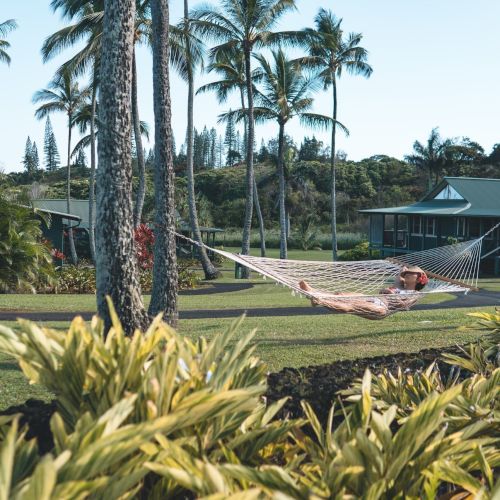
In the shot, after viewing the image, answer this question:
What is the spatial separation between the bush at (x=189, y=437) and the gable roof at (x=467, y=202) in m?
25.8

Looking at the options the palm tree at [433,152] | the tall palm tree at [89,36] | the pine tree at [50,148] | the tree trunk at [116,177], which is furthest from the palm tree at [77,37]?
the pine tree at [50,148]

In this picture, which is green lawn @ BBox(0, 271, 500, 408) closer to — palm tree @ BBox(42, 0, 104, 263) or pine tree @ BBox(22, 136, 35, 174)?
palm tree @ BBox(42, 0, 104, 263)

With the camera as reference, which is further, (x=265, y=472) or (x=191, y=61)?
(x=191, y=61)

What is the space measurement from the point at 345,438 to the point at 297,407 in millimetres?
1871

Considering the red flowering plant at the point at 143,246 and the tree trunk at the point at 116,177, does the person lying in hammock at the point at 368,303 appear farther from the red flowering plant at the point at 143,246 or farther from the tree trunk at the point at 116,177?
the red flowering plant at the point at 143,246

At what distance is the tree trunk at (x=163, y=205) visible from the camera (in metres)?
9.12

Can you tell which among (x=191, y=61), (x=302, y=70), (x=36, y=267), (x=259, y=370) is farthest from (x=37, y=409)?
(x=302, y=70)

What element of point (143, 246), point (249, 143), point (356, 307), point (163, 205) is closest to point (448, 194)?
point (249, 143)

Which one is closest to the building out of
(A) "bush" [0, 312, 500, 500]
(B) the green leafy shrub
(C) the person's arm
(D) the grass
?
(B) the green leafy shrub

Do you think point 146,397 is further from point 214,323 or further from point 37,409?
point 214,323

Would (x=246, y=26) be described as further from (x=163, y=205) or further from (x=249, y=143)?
(x=163, y=205)

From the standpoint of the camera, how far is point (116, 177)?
6.67m

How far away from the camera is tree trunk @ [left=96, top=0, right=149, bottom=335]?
21.7 ft

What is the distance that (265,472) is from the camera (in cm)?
169
